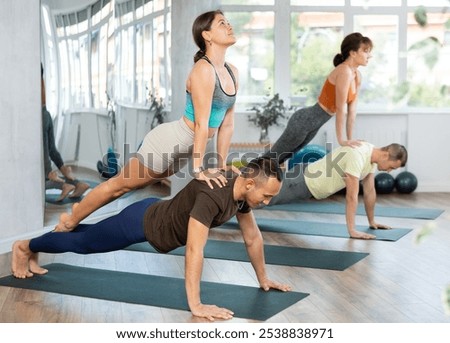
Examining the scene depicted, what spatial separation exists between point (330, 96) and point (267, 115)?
1.96 meters

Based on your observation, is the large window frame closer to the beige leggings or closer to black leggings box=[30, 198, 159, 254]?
the beige leggings

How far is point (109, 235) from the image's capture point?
9.82 ft

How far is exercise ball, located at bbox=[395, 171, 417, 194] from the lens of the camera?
22.7 feet

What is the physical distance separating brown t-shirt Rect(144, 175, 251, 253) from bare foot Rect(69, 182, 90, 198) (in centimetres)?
158

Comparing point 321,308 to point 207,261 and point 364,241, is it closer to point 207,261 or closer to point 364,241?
point 207,261

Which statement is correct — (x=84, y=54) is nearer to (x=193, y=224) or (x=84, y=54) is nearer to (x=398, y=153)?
(x=398, y=153)

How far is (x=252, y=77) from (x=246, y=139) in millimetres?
695

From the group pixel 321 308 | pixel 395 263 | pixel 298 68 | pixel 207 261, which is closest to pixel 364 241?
pixel 395 263

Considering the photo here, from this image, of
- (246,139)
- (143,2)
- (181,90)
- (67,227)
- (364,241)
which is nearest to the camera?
(67,227)

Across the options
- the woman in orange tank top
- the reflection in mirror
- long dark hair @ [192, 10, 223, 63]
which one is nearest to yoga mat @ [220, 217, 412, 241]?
the woman in orange tank top

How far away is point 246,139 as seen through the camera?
7.09m

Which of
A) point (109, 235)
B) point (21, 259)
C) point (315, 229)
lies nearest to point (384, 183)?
point (315, 229)

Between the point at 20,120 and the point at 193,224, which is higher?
the point at 20,120

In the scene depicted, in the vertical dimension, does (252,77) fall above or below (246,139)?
above
